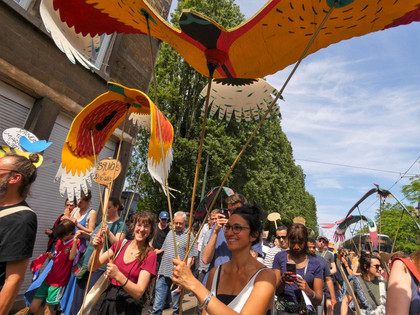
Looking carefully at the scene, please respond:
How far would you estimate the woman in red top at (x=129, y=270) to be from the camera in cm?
250

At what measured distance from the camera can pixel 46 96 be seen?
5.88 m

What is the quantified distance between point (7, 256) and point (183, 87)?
15.2 meters

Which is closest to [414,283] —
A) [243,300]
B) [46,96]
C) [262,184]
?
[243,300]

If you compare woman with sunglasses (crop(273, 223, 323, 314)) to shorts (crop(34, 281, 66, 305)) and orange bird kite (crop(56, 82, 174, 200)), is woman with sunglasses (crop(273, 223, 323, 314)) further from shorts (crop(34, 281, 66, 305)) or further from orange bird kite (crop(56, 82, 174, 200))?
shorts (crop(34, 281, 66, 305))

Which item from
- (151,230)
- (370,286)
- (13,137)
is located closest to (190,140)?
(13,137)

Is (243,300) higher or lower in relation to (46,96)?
lower

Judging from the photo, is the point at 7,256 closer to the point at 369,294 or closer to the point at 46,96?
the point at 369,294

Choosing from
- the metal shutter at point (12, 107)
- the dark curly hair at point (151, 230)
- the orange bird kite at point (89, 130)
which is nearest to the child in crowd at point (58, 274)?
the orange bird kite at point (89, 130)

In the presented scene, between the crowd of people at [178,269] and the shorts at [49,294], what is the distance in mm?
12

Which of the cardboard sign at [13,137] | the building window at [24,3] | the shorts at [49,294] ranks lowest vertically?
the shorts at [49,294]

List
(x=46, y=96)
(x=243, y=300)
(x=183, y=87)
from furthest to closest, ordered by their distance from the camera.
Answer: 1. (x=183, y=87)
2. (x=46, y=96)
3. (x=243, y=300)

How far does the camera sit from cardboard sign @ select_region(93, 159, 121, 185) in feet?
9.76

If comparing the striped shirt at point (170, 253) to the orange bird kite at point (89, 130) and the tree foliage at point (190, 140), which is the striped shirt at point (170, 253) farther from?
the tree foliage at point (190, 140)

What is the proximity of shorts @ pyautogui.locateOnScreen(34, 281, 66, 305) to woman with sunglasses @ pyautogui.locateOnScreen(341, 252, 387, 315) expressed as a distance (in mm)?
4193
